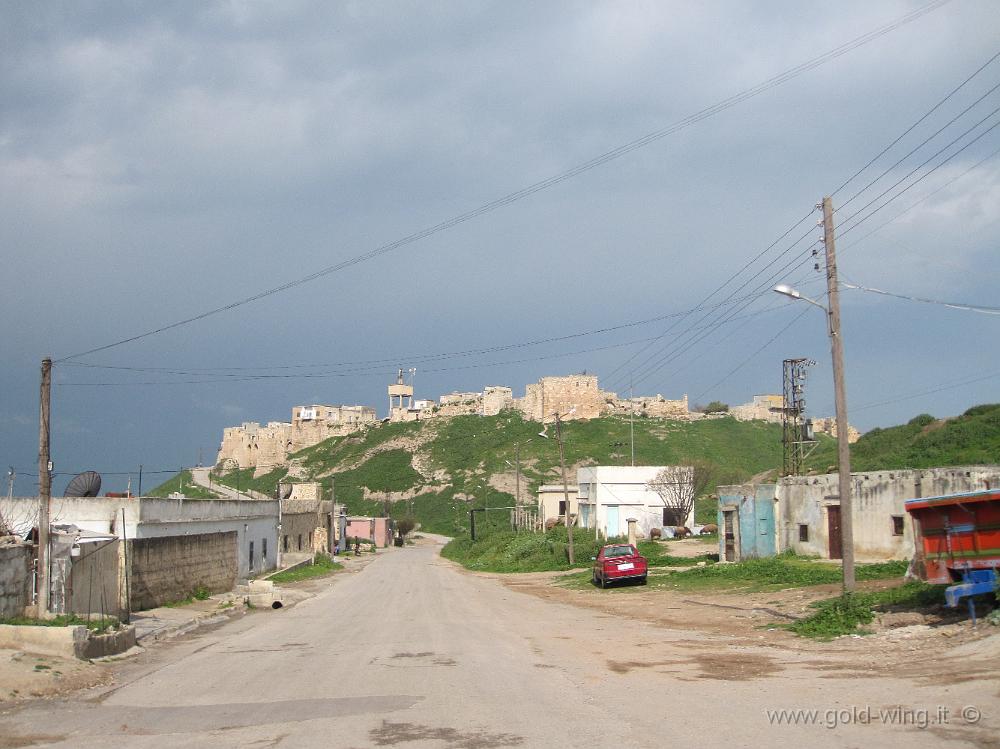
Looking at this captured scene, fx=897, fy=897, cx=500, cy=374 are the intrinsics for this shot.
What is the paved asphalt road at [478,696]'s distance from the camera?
7.86m

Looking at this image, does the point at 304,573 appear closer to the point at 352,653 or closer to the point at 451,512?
the point at 352,653

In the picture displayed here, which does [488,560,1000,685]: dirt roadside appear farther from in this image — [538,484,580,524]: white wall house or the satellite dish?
[538,484,580,524]: white wall house

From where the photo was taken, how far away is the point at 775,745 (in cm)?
725

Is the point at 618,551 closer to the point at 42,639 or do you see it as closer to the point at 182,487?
the point at 42,639

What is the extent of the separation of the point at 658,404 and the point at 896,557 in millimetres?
96581

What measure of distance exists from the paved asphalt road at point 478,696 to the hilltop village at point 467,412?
87.2 m

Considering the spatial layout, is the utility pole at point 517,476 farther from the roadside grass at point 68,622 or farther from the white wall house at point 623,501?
the roadside grass at point 68,622

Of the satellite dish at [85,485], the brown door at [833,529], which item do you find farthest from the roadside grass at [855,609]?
the satellite dish at [85,485]

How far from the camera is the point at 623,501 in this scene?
58.1 metres

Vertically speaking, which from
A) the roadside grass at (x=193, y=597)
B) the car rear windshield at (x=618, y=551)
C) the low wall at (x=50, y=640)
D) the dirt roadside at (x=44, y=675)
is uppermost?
the low wall at (x=50, y=640)

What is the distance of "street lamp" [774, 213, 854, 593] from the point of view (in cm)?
1652

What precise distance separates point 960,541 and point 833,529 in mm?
17753

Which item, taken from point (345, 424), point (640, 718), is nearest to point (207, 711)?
point (640, 718)

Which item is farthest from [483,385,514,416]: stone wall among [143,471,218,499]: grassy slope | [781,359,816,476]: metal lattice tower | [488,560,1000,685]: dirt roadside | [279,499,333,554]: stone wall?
[488,560,1000,685]: dirt roadside
